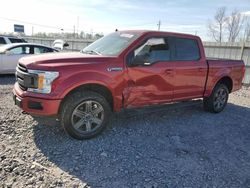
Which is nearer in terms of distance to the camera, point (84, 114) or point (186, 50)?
point (84, 114)

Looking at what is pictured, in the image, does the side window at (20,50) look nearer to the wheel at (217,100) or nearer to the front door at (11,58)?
the front door at (11,58)

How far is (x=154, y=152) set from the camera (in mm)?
4301

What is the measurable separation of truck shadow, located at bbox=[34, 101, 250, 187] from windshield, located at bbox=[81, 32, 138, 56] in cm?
123

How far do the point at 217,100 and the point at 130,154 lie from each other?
3.75 metres

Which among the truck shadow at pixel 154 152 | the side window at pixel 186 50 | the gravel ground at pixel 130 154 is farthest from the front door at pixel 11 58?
the side window at pixel 186 50

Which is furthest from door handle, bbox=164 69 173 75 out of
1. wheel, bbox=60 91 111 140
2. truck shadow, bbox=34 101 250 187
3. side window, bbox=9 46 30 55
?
side window, bbox=9 46 30 55

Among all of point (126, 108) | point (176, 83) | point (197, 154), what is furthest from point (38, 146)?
point (176, 83)

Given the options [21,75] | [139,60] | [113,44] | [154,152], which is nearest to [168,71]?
[139,60]

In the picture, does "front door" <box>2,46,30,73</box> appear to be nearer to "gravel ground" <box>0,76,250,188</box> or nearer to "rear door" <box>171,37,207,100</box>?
"gravel ground" <box>0,76,250,188</box>

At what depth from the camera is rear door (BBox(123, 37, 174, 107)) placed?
486cm

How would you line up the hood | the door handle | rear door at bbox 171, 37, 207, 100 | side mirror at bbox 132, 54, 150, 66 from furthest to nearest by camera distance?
rear door at bbox 171, 37, 207, 100 → the door handle → side mirror at bbox 132, 54, 150, 66 → the hood

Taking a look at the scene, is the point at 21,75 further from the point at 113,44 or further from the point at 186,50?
the point at 186,50

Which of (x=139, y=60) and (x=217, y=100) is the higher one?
(x=139, y=60)

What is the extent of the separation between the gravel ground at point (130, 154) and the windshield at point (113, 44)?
1216 millimetres
